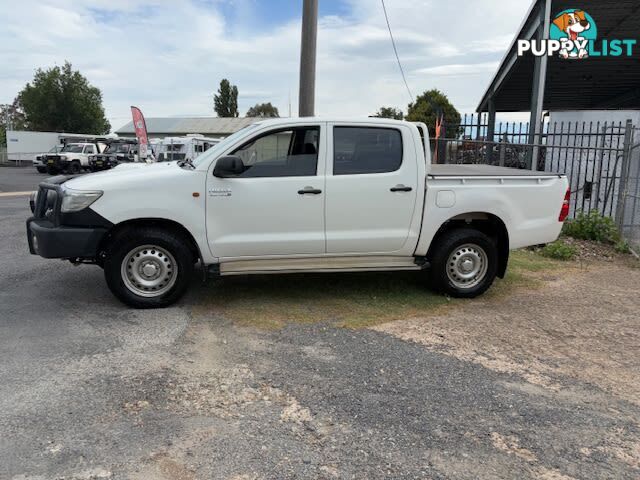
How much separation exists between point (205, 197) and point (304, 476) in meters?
3.04

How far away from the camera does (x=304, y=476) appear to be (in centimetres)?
278

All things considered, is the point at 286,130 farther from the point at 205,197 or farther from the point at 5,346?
the point at 5,346

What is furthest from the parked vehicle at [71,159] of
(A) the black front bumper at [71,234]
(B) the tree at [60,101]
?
(A) the black front bumper at [71,234]

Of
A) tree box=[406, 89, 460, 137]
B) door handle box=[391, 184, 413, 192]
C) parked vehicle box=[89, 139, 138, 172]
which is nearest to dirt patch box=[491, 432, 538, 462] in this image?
door handle box=[391, 184, 413, 192]

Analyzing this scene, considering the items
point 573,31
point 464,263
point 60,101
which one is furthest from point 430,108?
point 464,263

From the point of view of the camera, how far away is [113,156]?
31.8 metres

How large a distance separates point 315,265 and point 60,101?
53.7 metres

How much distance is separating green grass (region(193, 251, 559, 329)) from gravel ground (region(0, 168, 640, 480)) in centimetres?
20

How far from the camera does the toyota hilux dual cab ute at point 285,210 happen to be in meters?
5.04

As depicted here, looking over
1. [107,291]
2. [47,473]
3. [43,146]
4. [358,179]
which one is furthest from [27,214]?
[43,146]

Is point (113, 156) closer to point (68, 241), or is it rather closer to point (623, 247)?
point (68, 241)

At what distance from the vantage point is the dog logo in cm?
1267

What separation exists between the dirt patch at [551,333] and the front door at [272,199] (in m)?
1.30

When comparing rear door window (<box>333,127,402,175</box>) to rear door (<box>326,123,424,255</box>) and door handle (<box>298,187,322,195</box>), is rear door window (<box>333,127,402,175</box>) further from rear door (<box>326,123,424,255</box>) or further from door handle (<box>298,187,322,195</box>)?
door handle (<box>298,187,322,195</box>)
